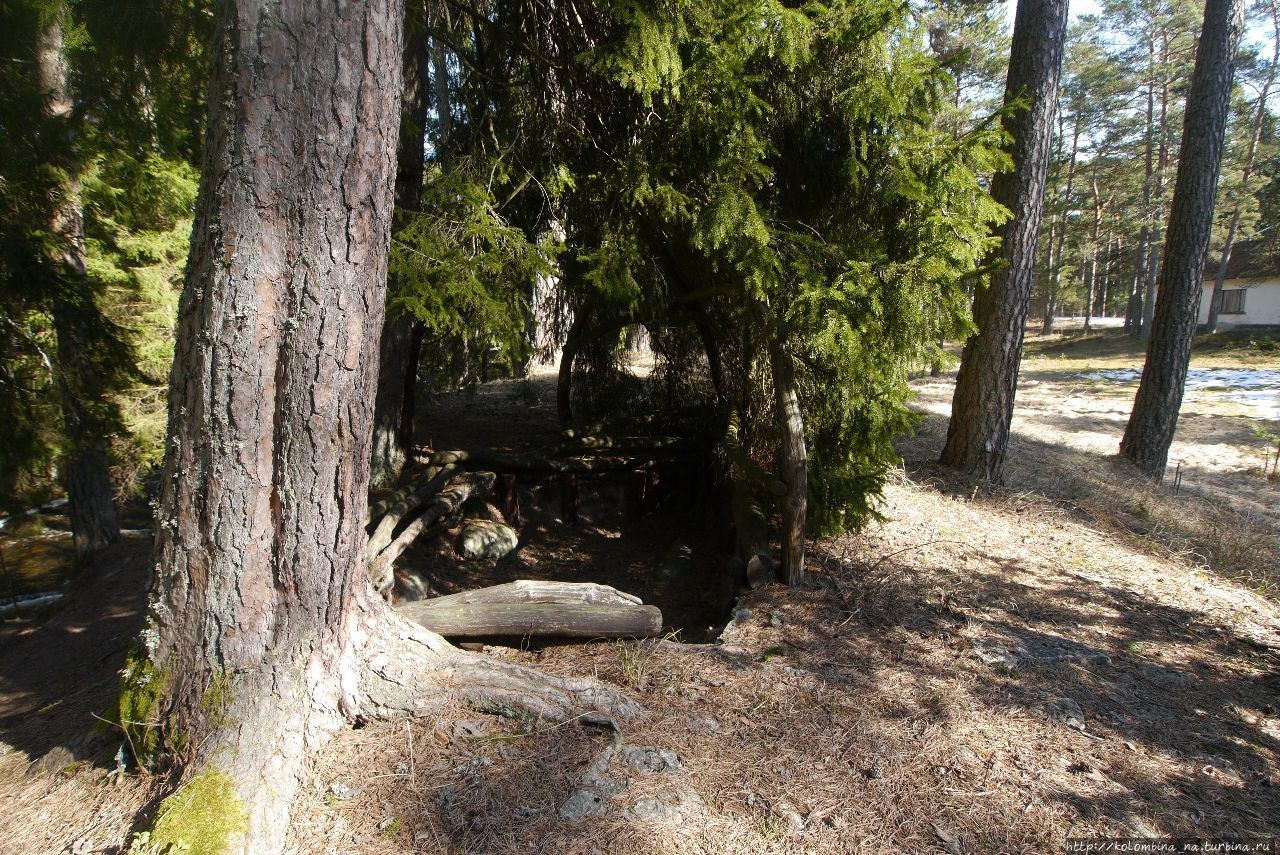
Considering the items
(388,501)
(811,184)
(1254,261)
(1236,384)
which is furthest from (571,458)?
(1254,261)

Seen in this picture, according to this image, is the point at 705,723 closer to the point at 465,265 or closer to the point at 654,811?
the point at 654,811

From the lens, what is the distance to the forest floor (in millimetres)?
2936

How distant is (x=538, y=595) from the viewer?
471 centimetres

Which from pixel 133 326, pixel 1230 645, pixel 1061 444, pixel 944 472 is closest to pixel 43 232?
pixel 133 326

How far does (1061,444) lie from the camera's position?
1132 centimetres

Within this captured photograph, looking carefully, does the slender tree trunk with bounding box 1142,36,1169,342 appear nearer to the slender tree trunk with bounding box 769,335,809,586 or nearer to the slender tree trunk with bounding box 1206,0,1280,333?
the slender tree trunk with bounding box 1206,0,1280,333

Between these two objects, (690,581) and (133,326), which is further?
(133,326)

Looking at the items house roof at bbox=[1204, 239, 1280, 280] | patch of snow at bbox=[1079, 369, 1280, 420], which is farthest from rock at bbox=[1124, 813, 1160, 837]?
house roof at bbox=[1204, 239, 1280, 280]

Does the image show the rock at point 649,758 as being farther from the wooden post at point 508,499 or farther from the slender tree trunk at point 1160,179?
the slender tree trunk at point 1160,179

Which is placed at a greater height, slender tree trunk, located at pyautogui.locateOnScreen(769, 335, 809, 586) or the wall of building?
the wall of building

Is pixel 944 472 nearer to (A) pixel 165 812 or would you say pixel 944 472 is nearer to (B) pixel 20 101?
(A) pixel 165 812

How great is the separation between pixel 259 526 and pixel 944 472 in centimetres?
698

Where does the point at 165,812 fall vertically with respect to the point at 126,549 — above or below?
above

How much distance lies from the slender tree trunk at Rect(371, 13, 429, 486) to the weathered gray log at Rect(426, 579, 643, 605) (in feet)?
12.1
